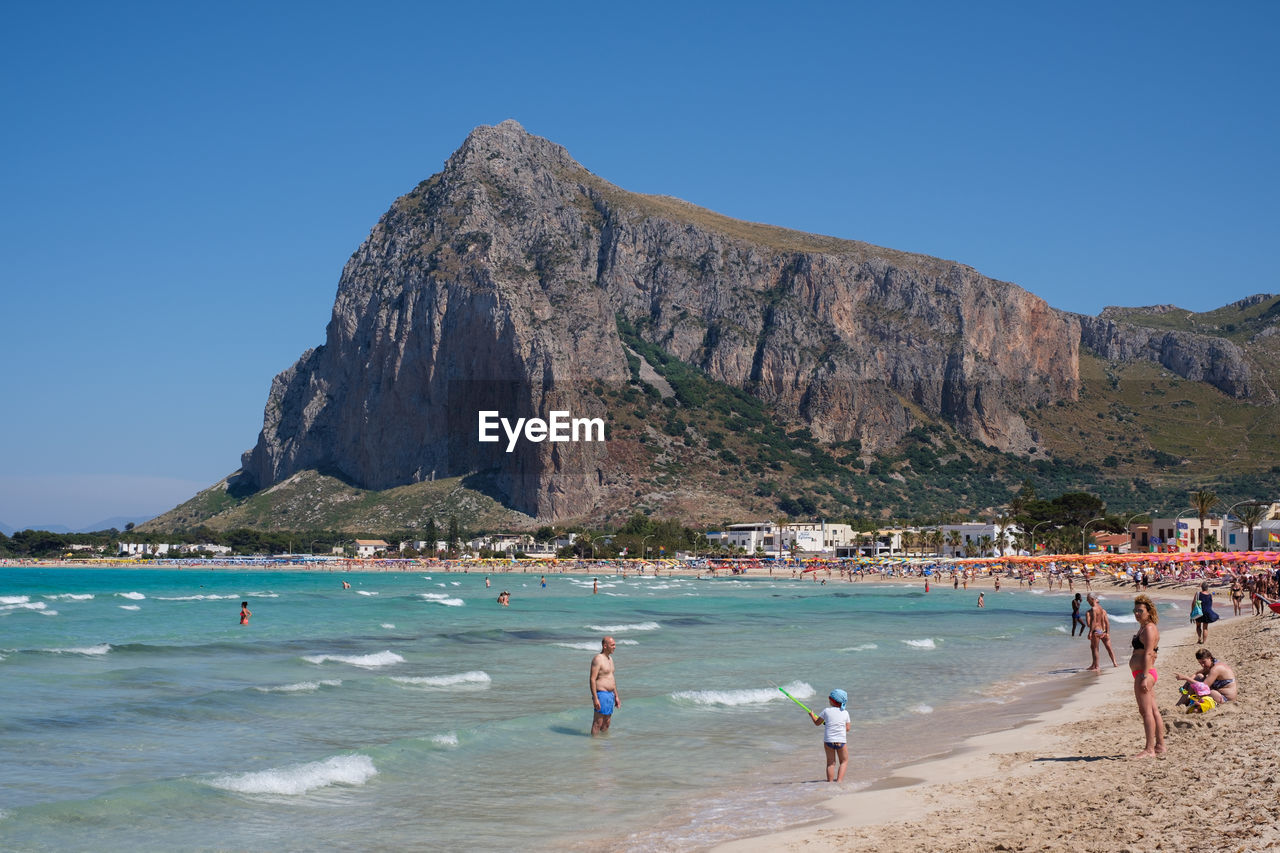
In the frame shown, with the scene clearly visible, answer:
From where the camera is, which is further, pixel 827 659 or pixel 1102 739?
pixel 827 659

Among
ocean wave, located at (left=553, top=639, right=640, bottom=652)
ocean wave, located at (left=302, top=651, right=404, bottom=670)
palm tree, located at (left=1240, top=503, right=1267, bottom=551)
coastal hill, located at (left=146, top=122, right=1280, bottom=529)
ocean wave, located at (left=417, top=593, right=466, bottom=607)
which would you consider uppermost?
coastal hill, located at (left=146, top=122, right=1280, bottom=529)

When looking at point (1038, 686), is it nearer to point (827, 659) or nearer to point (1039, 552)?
point (827, 659)

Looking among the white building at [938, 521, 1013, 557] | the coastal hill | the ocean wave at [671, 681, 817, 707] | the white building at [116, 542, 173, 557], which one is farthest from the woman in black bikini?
the white building at [116, 542, 173, 557]

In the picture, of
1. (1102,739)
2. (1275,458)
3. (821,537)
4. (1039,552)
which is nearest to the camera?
(1102,739)

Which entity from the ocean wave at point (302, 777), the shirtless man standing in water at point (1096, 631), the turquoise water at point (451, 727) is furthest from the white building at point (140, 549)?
the ocean wave at point (302, 777)

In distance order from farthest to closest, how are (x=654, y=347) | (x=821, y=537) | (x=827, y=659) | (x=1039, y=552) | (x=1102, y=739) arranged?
(x=654, y=347)
(x=821, y=537)
(x=1039, y=552)
(x=827, y=659)
(x=1102, y=739)

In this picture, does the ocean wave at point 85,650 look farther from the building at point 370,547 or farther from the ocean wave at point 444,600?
the building at point 370,547

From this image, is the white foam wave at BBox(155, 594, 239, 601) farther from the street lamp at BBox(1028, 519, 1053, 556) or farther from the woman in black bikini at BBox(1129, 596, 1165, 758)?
the street lamp at BBox(1028, 519, 1053, 556)

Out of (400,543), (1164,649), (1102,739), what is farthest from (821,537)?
(1102,739)
